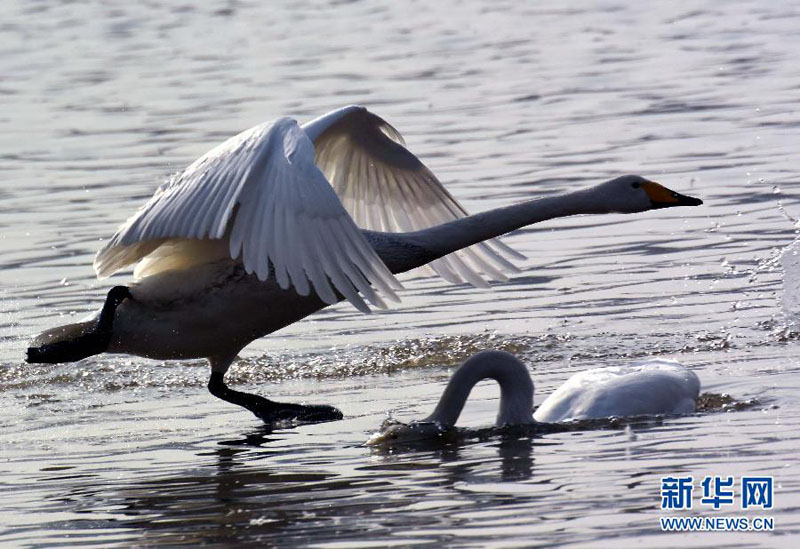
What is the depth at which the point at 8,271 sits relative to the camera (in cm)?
1370

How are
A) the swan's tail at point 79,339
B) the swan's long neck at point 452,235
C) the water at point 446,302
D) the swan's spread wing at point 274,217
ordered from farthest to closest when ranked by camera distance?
the swan's tail at point 79,339
the swan's long neck at point 452,235
the swan's spread wing at point 274,217
the water at point 446,302

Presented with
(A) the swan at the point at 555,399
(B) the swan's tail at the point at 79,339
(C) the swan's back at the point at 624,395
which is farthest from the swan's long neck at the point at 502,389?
(B) the swan's tail at the point at 79,339

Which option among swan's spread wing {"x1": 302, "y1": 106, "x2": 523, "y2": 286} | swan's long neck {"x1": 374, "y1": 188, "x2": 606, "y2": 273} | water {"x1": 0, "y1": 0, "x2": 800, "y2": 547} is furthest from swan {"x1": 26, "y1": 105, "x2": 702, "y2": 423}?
swan's spread wing {"x1": 302, "y1": 106, "x2": 523, "y2": 286}

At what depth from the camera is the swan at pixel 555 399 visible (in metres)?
8.91

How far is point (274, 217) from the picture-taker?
8.72 metres

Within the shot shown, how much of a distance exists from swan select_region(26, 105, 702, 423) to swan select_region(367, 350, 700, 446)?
0.66 meters

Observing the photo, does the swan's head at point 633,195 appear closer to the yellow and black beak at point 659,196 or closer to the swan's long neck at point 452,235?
the yellow and black beak at point 659,196

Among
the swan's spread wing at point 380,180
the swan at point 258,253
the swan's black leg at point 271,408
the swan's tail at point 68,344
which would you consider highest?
the swan's spread wing at point 380,180

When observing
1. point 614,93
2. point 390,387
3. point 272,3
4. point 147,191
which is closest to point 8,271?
point 147,191

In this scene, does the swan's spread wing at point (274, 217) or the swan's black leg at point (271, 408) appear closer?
the swan's spread wing at point (274, 217)

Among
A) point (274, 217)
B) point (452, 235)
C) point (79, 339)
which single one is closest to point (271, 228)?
point (274, 217)

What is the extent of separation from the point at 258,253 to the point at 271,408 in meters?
1.38

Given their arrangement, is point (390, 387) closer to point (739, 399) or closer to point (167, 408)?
point (167, 408)

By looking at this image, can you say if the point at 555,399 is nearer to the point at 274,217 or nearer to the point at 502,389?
the point at 502,389
